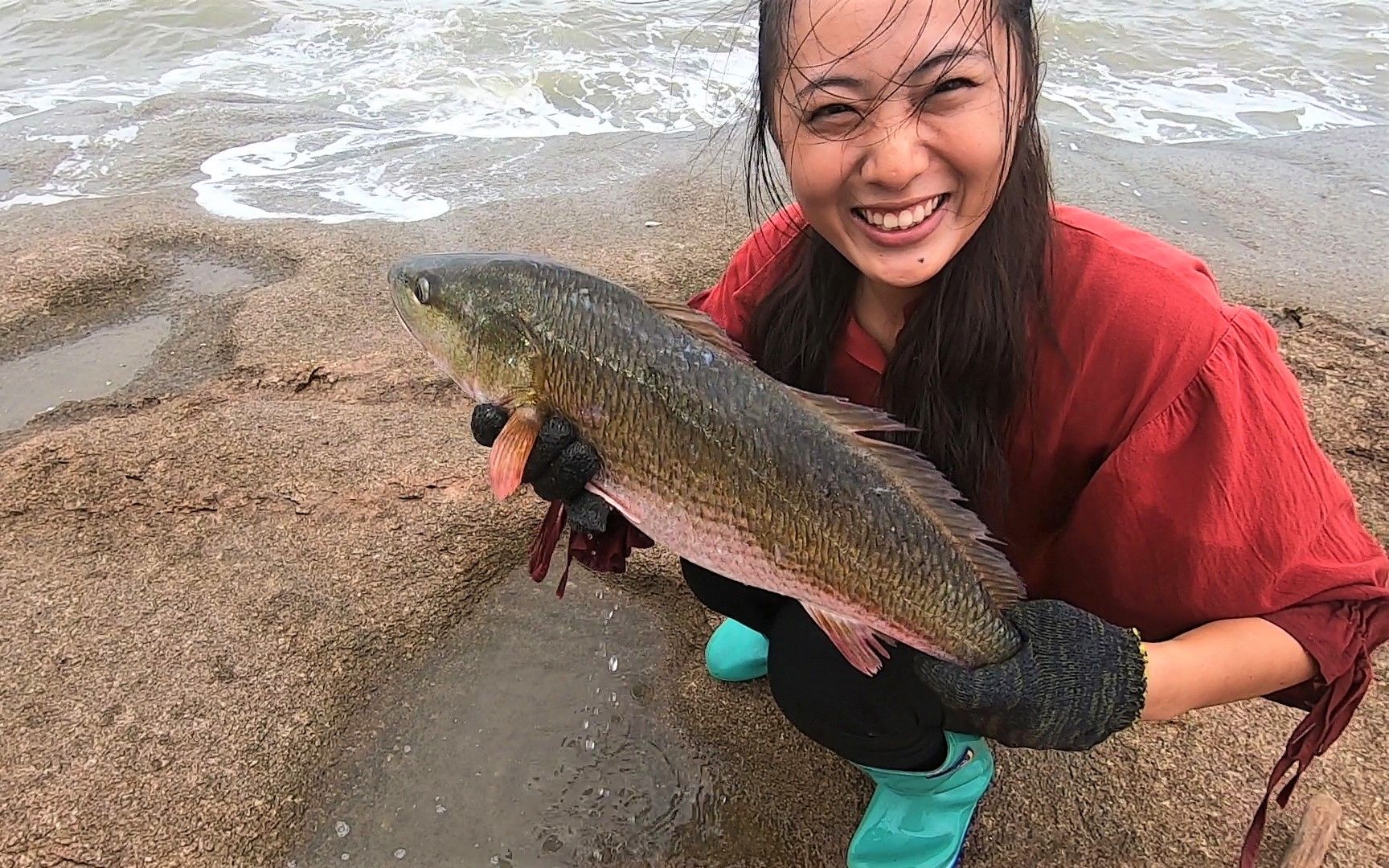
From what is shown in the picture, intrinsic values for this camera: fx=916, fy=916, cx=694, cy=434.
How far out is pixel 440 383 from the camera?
4230mm

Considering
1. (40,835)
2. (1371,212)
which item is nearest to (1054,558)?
(40,835)

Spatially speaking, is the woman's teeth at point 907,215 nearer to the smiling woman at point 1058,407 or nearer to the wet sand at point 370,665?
the smiling woman at point 1058,407

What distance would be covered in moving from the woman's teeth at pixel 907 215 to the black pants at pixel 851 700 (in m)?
0.90

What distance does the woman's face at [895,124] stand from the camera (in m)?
1.62

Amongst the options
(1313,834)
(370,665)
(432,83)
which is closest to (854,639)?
(1313,834)

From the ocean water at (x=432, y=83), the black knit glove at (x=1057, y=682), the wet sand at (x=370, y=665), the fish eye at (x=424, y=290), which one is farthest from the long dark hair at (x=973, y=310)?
the ocean water at (x=432, y=83)

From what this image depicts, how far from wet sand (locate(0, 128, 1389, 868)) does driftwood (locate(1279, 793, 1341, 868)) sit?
0.06 metres

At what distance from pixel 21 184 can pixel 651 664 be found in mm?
6787

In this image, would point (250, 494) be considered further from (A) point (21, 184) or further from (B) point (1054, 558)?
(A) point (21, 184)

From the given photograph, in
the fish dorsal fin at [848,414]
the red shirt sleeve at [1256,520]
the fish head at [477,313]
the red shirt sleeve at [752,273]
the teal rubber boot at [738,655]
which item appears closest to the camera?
the red shirt sleeve at [1256,520]

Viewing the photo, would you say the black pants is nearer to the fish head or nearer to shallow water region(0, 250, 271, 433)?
the fish head

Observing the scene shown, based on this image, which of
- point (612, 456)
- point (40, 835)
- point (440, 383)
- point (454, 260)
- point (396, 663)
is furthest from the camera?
point (440, 383)

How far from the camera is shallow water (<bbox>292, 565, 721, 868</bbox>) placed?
8.04ft

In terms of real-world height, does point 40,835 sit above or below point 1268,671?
below
